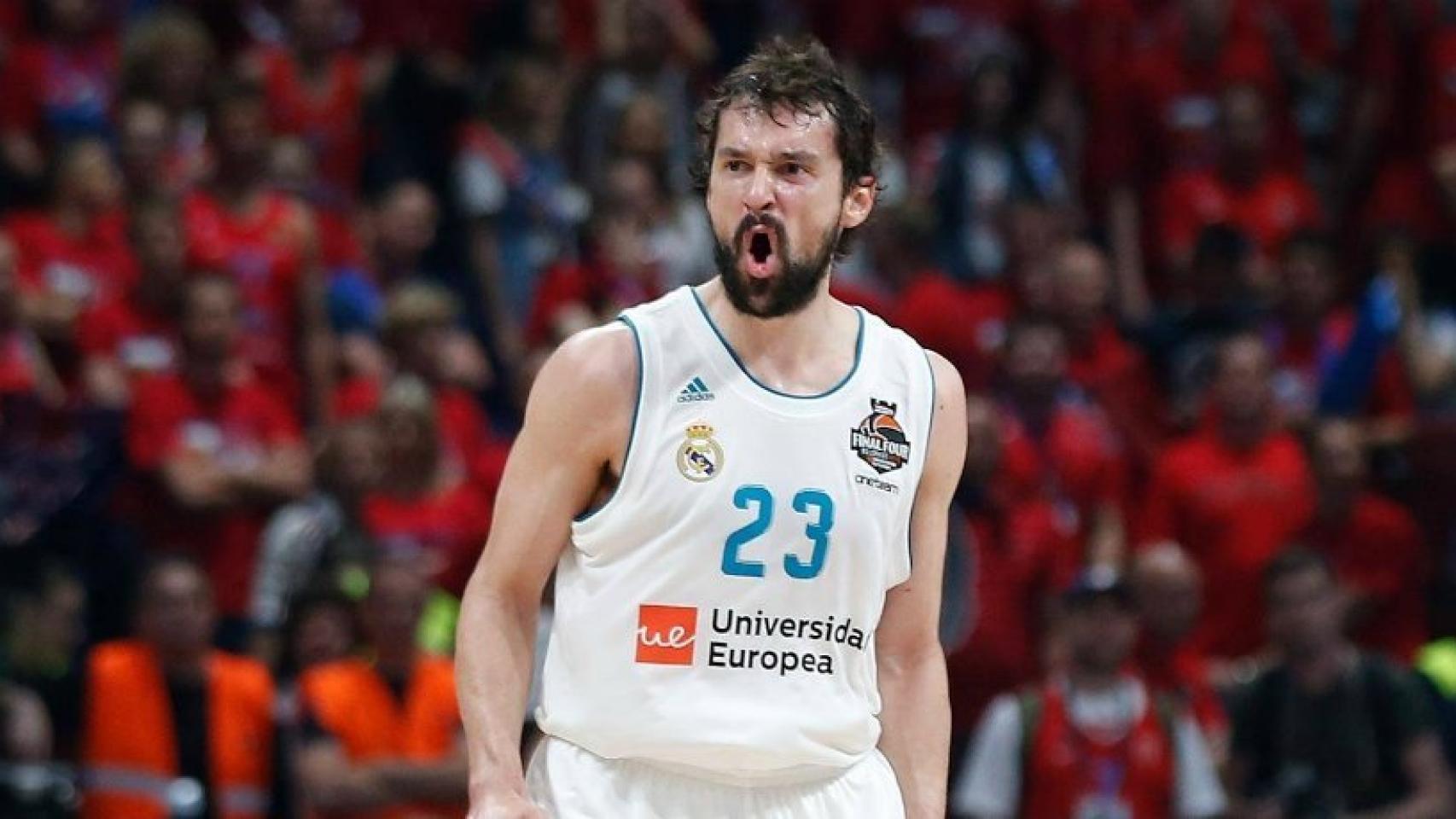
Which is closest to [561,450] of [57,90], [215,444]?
[215,444]

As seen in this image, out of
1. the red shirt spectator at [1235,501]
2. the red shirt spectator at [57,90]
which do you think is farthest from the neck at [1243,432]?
the red shirt spectator at [57,90]

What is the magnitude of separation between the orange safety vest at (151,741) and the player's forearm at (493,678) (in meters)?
3.97

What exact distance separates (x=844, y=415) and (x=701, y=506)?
1.23 ft

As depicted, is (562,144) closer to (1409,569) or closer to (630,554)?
(1409,569)

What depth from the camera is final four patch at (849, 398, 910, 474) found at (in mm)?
4941

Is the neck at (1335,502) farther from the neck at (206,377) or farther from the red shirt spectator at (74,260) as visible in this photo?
the red shirt spectator at (74,260)

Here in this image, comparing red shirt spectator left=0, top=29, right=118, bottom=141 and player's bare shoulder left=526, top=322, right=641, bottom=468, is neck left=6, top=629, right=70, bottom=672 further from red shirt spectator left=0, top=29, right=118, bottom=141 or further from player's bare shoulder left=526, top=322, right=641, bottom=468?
player's bare shoulder left=526, top=322, right=641, bottom=468

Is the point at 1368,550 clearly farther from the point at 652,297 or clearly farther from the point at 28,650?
the point at 28,650

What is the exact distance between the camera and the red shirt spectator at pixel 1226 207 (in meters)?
12.3

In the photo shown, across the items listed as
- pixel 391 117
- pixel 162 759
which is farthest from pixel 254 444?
pixel 391 117

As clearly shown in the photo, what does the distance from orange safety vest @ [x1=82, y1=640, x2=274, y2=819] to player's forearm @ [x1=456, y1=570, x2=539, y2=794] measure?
3972 mm

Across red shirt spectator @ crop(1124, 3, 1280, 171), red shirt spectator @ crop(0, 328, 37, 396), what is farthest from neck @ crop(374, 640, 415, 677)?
red shirt spectator @ crop(1124, 3, 1280, 171)

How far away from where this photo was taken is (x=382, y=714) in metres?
8.54

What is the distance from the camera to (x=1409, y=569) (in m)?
10.4
